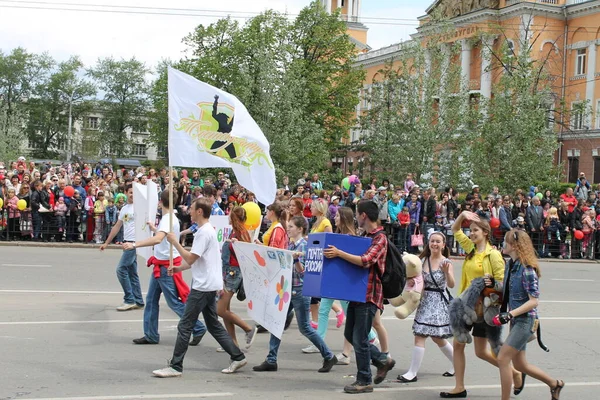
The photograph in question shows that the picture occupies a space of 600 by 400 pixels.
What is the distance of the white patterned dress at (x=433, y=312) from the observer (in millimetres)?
7910

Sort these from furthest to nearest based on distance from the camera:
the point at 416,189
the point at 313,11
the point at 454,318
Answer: the point at 313,11, the point at 416,189, the point at 454,318

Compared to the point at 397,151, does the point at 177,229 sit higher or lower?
lower

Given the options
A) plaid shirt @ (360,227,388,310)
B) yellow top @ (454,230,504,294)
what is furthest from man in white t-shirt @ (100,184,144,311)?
yellow top @ (454,230,504,294)

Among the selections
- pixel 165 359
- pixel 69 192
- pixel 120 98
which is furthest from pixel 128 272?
pixel 120 98

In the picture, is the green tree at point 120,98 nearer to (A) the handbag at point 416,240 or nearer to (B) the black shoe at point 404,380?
(A) the handbag at point 416,240

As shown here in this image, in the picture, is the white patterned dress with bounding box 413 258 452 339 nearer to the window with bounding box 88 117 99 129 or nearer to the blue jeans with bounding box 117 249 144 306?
the blue jeans with bounding box 117 249 144 306

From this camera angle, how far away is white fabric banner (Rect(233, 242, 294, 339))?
7.74 meters

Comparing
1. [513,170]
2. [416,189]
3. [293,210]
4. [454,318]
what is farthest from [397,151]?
[454,318]

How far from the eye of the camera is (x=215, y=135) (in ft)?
27.9

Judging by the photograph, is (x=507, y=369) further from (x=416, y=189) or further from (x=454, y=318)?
(x=416, y=189)

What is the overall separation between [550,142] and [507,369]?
26.4 m

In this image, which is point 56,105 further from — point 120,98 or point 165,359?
point 165,359

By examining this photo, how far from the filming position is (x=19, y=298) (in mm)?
11977

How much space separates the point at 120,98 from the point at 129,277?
9214cm
